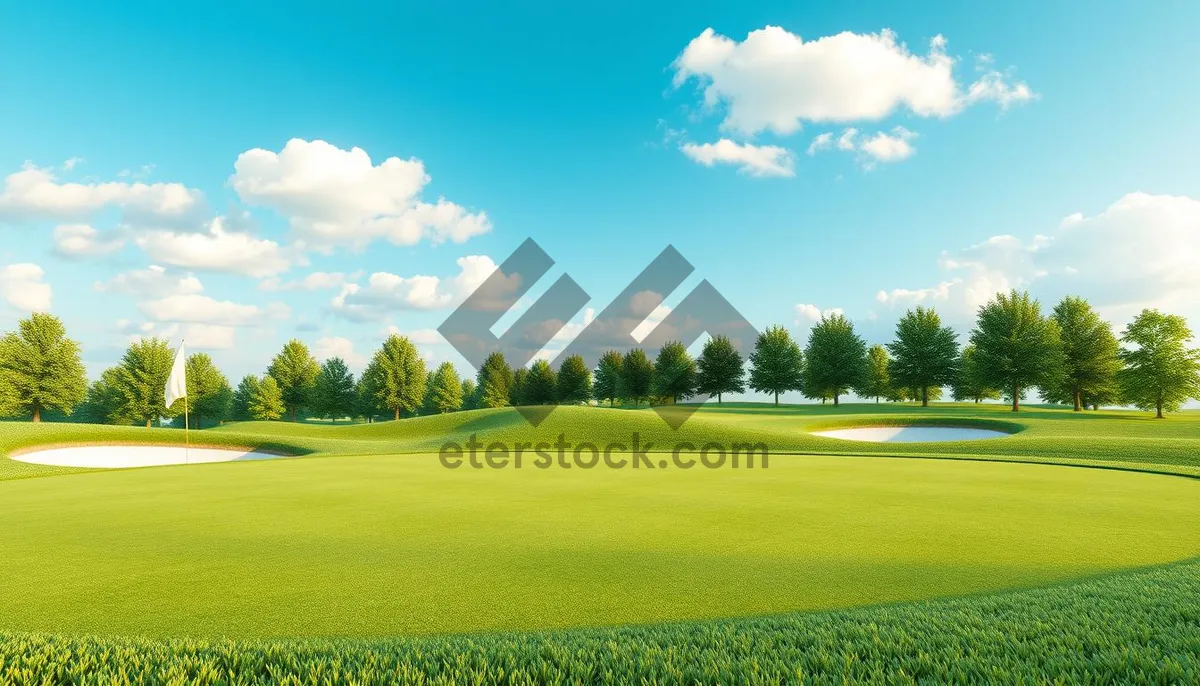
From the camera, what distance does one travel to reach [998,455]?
19078mm

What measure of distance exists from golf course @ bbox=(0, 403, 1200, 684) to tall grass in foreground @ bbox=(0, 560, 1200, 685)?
20mm

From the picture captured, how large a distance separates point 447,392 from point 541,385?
448 inches

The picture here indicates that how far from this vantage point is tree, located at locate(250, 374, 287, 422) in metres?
54.0

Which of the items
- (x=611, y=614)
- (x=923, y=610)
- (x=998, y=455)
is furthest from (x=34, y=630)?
(x=998, y=455)

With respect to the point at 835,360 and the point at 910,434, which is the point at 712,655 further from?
the point at 835,360

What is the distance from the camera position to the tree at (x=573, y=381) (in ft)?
220

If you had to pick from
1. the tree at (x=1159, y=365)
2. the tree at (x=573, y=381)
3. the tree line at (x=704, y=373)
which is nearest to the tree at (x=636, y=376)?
the tree line at (x=704, y=373)

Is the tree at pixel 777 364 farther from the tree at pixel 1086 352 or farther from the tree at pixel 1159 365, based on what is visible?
Answer: the tree at pixel 1159 365

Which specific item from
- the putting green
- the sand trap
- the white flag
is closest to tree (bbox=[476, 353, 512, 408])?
the sand trap

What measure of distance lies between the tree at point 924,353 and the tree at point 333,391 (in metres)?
52.9

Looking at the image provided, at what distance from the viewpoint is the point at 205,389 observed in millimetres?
55812

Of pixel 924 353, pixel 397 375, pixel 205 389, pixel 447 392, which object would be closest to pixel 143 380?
pixel 205 389

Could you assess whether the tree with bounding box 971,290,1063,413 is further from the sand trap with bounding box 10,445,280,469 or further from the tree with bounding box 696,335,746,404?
the sand trap with bounding box 10,445,280,469

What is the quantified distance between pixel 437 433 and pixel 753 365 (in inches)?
1406
